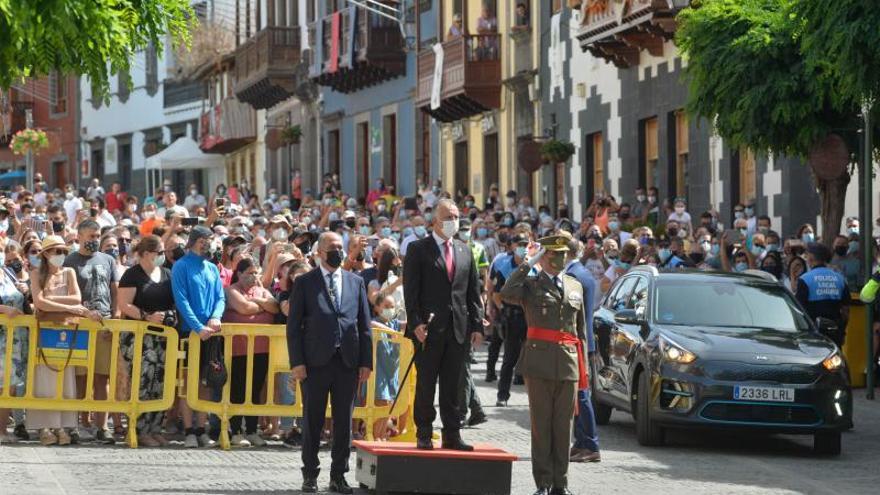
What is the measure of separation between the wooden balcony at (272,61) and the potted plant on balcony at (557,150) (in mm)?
19133

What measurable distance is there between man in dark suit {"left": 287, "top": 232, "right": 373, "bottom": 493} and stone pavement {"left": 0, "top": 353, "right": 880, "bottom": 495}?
1.25 ft

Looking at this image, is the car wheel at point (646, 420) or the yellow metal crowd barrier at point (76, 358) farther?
the car wheel at point (646, 420)

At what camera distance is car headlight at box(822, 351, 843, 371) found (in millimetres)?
17781

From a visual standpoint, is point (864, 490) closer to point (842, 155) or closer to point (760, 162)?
point (842, 155)

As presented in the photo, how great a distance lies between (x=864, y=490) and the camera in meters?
15.5

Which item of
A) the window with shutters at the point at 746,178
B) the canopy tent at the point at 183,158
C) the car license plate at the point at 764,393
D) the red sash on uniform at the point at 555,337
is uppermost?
the canopy tent at the point at 183,158

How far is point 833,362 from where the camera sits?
1786 centimetres

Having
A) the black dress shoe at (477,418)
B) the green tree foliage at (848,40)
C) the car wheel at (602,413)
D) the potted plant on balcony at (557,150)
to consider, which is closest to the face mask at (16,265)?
the black dress shoe at (477,418)

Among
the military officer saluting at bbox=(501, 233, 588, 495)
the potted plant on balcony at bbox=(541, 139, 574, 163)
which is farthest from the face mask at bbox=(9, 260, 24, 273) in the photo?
the potted plant on balcony at bbox=(541, 139, 574, 163)

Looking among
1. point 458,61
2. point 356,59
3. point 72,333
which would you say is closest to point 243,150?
point 356,59

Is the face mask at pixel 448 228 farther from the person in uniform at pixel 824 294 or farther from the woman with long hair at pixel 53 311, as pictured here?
the person in uniform at pixel 824 294

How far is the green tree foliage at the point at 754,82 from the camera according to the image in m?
26.1

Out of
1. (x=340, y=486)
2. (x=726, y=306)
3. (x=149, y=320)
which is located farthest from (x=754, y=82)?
(x=340, y=486)

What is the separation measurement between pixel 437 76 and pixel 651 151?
9.49 m
